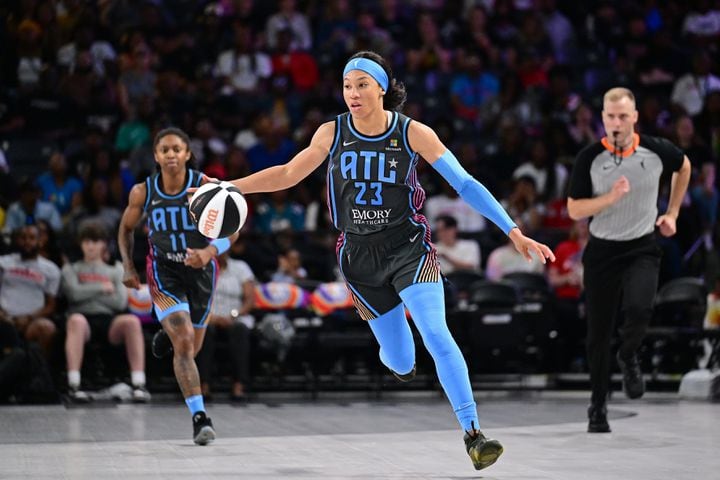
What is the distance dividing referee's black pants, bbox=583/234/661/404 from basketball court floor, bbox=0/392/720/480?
476mm

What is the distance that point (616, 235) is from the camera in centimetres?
802

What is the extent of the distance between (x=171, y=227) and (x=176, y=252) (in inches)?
6.5

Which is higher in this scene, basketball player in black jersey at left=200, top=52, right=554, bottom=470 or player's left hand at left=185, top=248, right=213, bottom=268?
basketball player in black jersey at left=200, top=52, right=554, bottom=470

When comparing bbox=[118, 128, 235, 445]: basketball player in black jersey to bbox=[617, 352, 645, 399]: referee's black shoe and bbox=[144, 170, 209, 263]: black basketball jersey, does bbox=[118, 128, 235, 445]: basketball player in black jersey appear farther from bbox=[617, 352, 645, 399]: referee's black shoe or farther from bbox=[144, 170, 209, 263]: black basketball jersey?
bbox=[617, 352, 645, 399]: referee's black shoe

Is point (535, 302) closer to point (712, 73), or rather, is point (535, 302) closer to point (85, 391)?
point (85, 391)

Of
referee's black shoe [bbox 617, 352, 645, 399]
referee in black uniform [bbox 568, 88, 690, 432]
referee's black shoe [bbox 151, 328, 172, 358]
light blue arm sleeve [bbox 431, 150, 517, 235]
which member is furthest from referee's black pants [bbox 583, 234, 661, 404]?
referee's black shoe [bbox 151, 328, 172, 358]

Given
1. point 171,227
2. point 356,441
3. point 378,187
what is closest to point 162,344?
point 171,227

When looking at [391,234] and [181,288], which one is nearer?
[391,234]

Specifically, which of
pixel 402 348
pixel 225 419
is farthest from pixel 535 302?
pixel 402 348

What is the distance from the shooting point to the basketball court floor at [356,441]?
622cm

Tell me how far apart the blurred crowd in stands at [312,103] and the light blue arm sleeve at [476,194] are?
591 centimetres

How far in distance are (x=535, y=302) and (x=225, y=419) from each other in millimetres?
3982

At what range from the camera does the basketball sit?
6.21 meters

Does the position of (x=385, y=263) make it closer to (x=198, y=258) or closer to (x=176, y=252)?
(x=198, y=258)
